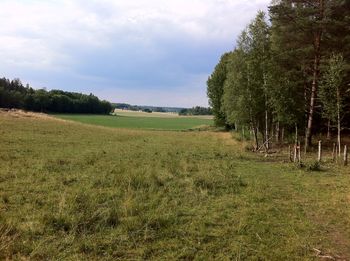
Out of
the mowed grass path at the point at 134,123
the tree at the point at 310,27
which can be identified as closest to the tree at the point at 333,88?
the tree at the point at 310,27

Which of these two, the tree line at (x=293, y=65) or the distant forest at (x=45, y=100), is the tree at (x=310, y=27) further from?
the distant forest at (x=45, y=100)

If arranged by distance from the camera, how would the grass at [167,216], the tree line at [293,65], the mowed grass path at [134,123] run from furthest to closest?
the mowed grass path at [134,123], the tree line at [293,65], the grass at [167,216]

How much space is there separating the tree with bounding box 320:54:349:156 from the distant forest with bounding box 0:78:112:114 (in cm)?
10692

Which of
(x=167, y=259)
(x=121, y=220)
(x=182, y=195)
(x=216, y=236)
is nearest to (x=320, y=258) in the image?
(x=216, y=236)

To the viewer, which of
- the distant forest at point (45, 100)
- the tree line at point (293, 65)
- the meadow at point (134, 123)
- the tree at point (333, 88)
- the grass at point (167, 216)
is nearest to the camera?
the grass at point (167, 216)

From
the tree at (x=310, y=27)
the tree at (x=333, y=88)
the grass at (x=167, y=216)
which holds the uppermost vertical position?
the tree at (x=310, y=27)

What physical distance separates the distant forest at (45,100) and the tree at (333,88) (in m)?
107

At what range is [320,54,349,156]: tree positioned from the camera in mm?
23859

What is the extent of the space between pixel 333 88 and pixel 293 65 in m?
7.04

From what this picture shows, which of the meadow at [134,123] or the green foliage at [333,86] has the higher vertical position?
the green foliage at [333,86]

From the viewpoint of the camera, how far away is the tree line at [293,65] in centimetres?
2753

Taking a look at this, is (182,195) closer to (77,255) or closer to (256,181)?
(256,181)

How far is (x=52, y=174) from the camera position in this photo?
15.6 meters

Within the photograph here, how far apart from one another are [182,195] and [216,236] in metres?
4.14
